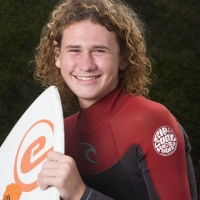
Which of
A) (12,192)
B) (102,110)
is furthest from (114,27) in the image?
(12,192)

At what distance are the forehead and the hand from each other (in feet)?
1.58

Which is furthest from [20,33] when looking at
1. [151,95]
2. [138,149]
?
[138,149]

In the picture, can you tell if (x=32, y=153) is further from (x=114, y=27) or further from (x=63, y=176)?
(x=114, y=27)

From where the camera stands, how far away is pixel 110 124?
2.01 metres

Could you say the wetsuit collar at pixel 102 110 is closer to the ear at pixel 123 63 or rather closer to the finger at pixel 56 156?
the ear at pixel 123 63

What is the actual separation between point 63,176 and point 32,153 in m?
0.41

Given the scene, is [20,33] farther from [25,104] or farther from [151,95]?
[151,95]

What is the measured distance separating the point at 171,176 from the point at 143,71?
2.15ft

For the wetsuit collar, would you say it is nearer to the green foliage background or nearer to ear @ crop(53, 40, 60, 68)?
ear @ crop(53, 40, 60, 68)

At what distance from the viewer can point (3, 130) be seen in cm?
390

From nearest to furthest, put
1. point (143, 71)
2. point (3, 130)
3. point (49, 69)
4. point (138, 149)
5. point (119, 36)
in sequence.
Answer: point (138, 149) < point (119, 36) < point (143, 71) < point (49, 69) < point (3, 130)

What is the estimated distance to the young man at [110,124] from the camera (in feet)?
6.02

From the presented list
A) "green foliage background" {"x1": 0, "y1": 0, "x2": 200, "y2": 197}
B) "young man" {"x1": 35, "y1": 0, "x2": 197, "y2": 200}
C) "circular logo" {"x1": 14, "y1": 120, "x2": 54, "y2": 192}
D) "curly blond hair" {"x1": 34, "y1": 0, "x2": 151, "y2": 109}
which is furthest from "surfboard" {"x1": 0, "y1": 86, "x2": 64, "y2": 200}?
"green foliage background" {"x1": 0, "y1": 0, "x2": 200, "y2": 197}

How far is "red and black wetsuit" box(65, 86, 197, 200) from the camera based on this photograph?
6.04ft
